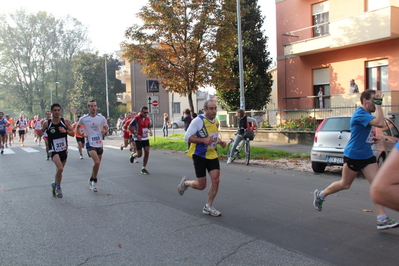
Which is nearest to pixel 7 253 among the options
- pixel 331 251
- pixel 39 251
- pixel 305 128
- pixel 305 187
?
pixel 39 251

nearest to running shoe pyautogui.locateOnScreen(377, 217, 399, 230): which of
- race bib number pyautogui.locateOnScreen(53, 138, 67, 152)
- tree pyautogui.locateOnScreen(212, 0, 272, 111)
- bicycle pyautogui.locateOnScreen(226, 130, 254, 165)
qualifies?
race bib number pyautogui.locateOnScreen(53, 138, 67, 152)

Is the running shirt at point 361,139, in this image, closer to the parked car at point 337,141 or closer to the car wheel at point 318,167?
the parked car at point 337,141

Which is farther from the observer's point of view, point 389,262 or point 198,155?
point 198,155

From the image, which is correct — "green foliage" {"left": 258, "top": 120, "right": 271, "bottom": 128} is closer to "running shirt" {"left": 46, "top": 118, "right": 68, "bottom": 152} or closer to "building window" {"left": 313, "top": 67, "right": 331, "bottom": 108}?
"building window" {"left": 313, "top": 67, "right": 331, "bottom": 108}

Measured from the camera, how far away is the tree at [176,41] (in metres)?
15.9

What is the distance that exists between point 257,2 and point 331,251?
21.4 m

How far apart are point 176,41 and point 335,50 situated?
847 cm

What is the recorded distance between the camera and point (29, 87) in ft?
174

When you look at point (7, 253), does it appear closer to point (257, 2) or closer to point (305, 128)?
point (305, 128)

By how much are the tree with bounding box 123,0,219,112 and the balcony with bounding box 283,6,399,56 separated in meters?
5.69

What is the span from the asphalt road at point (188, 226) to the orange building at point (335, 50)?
10.1m

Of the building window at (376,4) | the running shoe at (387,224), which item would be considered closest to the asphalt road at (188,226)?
the running shoe at (387,224)

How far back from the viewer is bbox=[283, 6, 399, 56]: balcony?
1530 centimetres

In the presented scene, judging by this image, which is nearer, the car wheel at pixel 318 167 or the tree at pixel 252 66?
the car wheel at pixel 318 167
